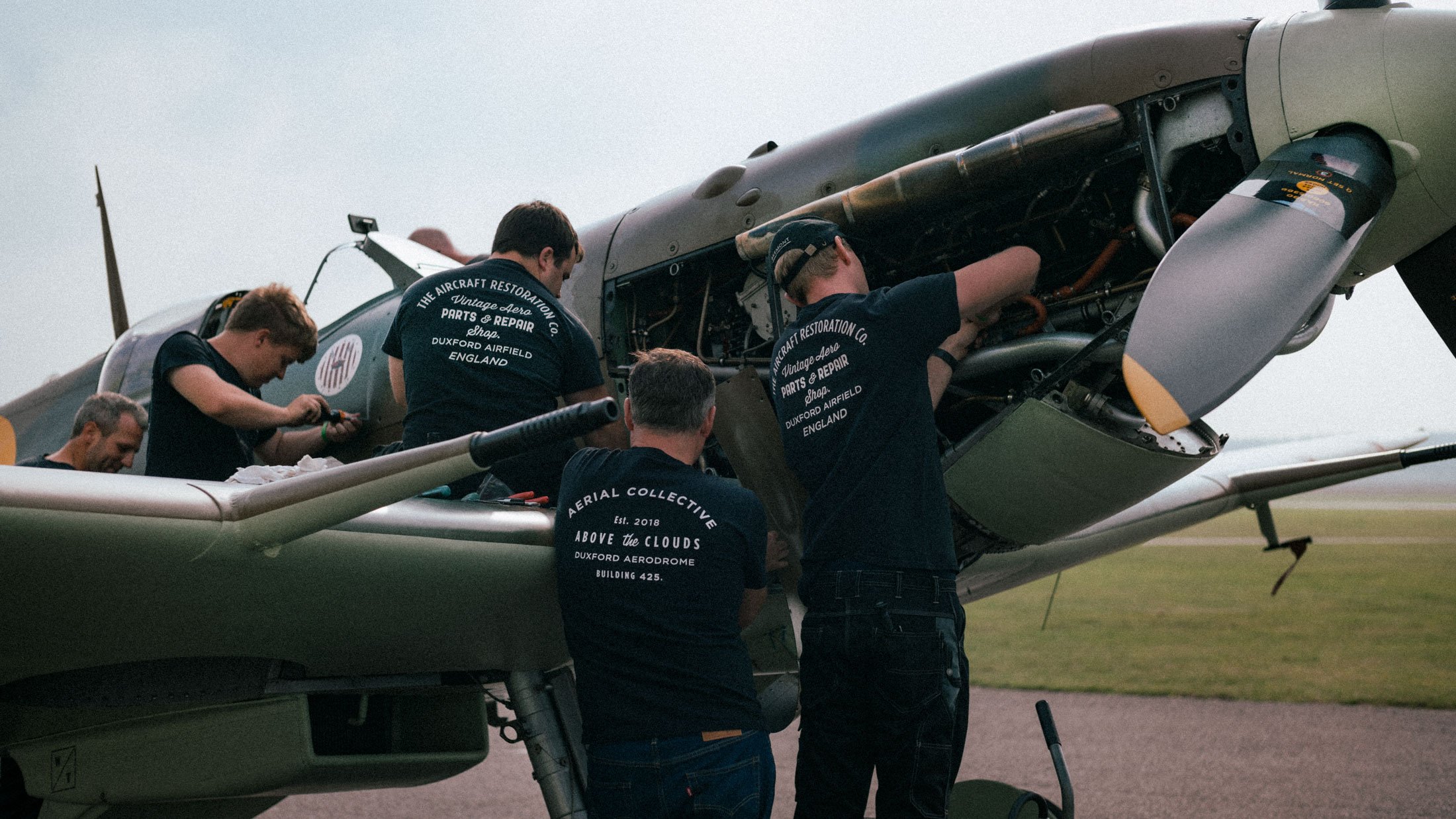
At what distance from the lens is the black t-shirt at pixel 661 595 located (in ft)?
7.44

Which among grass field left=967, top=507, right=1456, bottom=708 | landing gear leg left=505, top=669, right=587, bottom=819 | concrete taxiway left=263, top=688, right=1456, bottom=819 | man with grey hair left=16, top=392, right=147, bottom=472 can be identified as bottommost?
grass field left=967, top=507, right=1456, bottom=708

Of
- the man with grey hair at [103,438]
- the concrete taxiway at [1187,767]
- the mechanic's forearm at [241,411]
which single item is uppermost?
the mechanic's forearm at [241,411]

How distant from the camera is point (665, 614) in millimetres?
2293

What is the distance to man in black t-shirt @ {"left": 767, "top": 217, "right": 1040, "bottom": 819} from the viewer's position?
2.32 m

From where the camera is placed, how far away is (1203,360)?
7.06 ft

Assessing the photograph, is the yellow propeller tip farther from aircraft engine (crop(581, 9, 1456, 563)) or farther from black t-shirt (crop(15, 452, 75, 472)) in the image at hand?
black t-shirt (crop(15, 452, 75, 472))

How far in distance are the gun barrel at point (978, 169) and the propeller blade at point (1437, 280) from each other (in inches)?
36.9

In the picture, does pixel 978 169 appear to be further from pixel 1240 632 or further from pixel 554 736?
pixel 1240 632

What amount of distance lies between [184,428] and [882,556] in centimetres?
215

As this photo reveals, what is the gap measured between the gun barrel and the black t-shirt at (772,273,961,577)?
2.02ft

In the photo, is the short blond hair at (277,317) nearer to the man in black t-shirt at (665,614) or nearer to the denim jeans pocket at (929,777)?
the man in black t-shirt at (665,614)

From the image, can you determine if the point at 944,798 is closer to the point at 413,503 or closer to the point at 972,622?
the point at 413,503

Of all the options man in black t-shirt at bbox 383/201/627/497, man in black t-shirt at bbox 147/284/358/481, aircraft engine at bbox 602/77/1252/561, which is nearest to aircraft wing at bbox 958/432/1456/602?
aircraft engine at bbox 602/77/1252/561

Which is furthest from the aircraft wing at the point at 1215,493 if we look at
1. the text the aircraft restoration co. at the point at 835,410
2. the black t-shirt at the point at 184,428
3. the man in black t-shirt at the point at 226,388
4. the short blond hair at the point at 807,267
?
the black t-shirt at the point at 184,428
